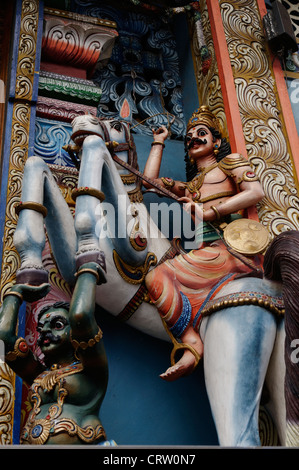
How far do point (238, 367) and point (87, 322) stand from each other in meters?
0.65

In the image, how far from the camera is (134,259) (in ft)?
10.5

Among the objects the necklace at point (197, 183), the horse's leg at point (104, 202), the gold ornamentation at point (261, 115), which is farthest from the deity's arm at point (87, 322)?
the gold ornamentation at point (261, 115)

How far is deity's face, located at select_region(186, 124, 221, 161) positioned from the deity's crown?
0.03m

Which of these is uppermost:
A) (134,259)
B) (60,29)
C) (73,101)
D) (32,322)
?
(60,29)

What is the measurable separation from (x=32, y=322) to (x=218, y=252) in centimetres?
93

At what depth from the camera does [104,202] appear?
3.24 metres

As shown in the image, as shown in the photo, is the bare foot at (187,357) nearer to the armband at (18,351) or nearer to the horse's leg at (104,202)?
the horse's leg at (104,202)

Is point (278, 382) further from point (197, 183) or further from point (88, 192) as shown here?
point (197, 183)

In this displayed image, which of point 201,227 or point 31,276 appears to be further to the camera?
point 201,227

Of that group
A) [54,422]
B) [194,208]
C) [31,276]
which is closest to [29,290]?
[31,276]

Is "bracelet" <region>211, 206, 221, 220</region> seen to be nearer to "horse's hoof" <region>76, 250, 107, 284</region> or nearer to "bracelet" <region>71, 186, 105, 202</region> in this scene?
"bracelet" <region>71, 186, 105, 202</region>

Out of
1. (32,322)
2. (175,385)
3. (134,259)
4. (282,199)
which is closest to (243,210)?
(282,199)

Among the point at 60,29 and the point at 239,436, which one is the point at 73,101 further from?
the point at 239,436

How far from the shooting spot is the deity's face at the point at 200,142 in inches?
149
